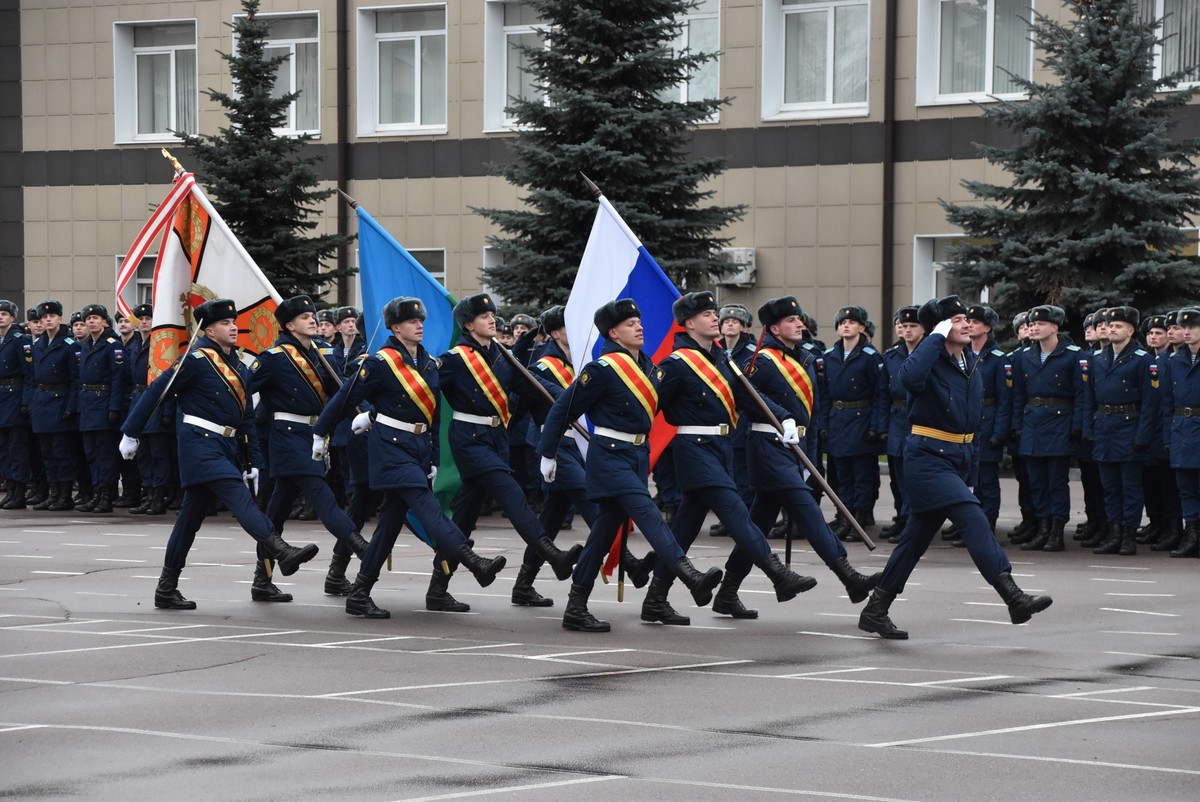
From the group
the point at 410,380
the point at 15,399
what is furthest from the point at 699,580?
the point at 15,399

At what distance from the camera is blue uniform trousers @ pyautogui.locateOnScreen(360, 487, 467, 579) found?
10961mm

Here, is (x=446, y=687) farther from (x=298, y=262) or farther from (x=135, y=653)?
(x=298, y=262)

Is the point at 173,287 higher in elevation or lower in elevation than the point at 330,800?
higher

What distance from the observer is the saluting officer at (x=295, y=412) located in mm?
11766

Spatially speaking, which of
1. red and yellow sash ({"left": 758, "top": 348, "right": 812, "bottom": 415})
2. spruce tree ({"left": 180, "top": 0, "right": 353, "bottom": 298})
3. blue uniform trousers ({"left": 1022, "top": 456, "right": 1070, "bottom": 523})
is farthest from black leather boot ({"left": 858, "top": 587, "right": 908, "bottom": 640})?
spruce tree ({"left": 180, "top": 0, "right": 353, "bottom": 298})

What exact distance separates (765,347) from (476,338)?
183 cm

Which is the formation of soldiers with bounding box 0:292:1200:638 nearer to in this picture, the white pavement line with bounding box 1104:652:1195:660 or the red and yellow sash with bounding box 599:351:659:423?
the red and yellow sash with bounding box 599:351:659:423

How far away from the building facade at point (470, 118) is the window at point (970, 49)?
3cm

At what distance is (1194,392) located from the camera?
587 inches

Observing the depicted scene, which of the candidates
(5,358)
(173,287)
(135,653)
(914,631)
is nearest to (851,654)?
(914,631)

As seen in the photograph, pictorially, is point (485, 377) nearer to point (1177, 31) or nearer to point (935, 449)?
point (935, 449)

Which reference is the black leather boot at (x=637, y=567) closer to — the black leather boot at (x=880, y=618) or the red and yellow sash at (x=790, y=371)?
the red and yellow sash at (x=790, y=371)

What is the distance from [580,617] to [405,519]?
152 cm

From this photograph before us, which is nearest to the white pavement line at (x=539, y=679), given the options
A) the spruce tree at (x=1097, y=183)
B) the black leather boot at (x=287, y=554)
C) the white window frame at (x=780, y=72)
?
the black leather boot at (x=287, y=554)
